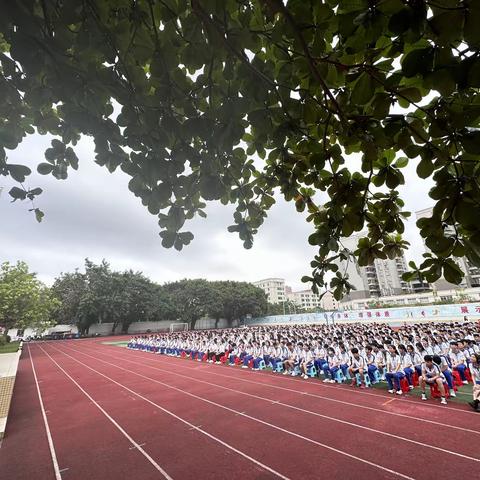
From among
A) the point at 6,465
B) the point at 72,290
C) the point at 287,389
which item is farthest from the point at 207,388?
the point at 72,290

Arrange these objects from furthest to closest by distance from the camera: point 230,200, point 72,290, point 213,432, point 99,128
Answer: point 72,290 < point 213,432 < point 230,200 < point 99,128

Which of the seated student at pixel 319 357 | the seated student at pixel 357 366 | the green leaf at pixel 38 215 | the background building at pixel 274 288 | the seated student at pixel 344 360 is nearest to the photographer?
the green leaf at pixel 38 215

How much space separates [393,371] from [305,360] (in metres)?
4.06

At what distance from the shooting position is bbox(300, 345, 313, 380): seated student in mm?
12953

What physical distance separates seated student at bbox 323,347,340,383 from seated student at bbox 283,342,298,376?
1794 mm

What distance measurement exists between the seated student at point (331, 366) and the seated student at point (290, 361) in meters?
1.79

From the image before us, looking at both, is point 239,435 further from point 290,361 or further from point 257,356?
point 257,356

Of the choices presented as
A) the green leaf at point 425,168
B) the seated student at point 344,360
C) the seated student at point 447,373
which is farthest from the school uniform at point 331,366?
A: the green leaf at point 425,168

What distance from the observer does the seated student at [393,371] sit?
381 inches

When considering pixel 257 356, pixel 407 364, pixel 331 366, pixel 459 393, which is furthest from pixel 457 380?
pixel 257 356

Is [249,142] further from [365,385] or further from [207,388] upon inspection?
[207,388]

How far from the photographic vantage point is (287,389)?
11.1 meters

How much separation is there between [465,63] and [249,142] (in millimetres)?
1957

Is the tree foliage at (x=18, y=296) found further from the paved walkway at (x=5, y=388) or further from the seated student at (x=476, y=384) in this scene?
the seated student at (x=476, y=384)
